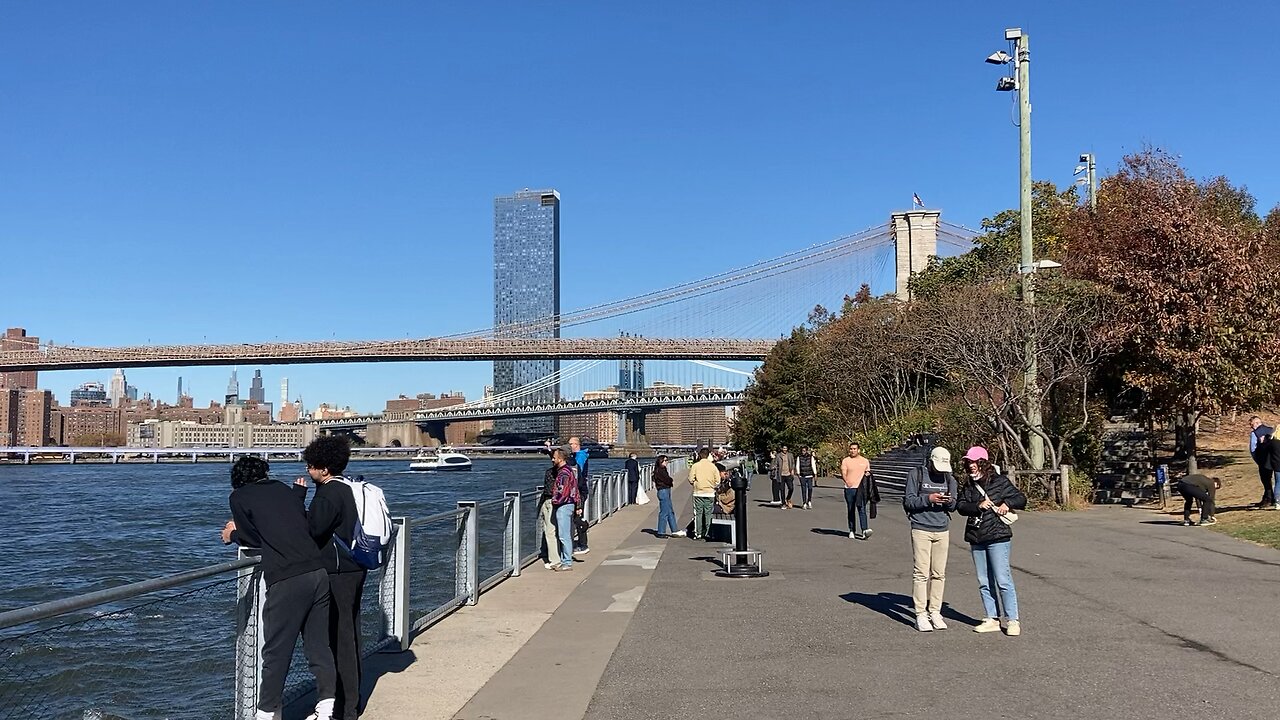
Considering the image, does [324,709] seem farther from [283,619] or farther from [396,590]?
[396,590]

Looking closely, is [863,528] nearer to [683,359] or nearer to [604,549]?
[604,549]

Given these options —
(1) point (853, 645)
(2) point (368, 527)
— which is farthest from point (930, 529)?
(2) point (368, 527)

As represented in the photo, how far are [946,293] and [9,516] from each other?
38.1 meters

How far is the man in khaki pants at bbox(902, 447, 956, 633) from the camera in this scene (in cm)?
908

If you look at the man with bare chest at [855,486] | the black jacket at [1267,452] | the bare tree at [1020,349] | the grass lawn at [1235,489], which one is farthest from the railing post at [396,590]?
the bare tree at [1020,349]

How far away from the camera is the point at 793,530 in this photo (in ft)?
64.7

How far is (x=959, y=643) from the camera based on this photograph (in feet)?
28.1

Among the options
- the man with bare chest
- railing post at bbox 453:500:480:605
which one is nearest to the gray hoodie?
railing post at bbox 453:500:480:605

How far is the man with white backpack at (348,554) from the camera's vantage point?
614 cm

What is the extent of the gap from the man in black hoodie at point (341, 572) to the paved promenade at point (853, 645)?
1.23 feet

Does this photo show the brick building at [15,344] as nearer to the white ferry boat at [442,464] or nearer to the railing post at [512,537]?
the white ferry boat at [442,464]

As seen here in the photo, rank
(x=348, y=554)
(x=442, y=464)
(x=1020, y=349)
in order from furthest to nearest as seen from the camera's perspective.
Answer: (x=442, y=464) → (x=1020, y=349) → (x=348, y=554)

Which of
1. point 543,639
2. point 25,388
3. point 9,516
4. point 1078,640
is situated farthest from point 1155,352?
point 25,388

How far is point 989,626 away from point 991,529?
2.83ft
